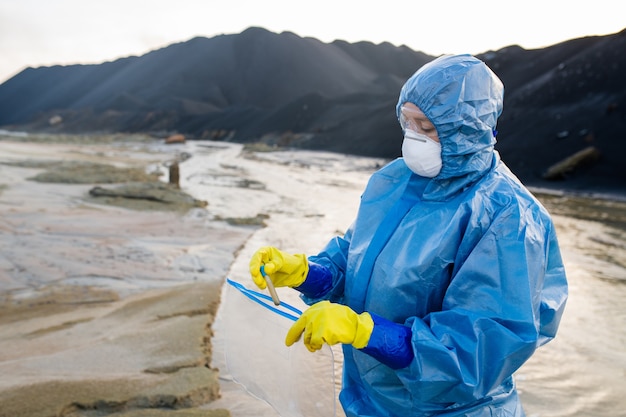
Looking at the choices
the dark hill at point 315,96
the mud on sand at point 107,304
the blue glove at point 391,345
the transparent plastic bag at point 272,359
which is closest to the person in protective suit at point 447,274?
the blue glove at point 391,345

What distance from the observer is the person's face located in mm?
1376

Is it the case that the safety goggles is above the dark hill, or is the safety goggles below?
below

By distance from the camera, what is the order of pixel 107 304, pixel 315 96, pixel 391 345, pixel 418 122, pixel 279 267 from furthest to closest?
pixel 315 96
pixel 107 304
pixel 279 267
pixel 418 122
pixel 391 345

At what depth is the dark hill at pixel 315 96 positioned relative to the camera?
53.5 feet

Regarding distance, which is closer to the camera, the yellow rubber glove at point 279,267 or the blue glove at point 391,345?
the blue glove at point 391,345

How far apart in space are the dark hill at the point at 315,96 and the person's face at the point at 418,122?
13.7m

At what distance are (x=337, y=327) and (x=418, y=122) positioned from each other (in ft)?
1.91

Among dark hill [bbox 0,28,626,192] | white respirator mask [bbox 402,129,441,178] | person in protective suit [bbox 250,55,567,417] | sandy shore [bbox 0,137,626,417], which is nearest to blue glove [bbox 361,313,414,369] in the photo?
person in protective suit [bbox 250,55,567,417]

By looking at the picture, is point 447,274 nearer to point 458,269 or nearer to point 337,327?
point 458,269

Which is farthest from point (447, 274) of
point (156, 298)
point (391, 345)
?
point (156, 298)

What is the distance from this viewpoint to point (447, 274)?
1293mm

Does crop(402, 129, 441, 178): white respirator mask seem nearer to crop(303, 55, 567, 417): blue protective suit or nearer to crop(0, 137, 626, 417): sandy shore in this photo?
crop(303, 55, 567, 417): blue protective suit

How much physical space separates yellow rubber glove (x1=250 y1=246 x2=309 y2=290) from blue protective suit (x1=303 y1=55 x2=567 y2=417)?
6.4 inches

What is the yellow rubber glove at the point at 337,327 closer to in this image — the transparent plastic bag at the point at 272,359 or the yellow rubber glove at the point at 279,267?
the transparent plastic bag at the point at 272,359
